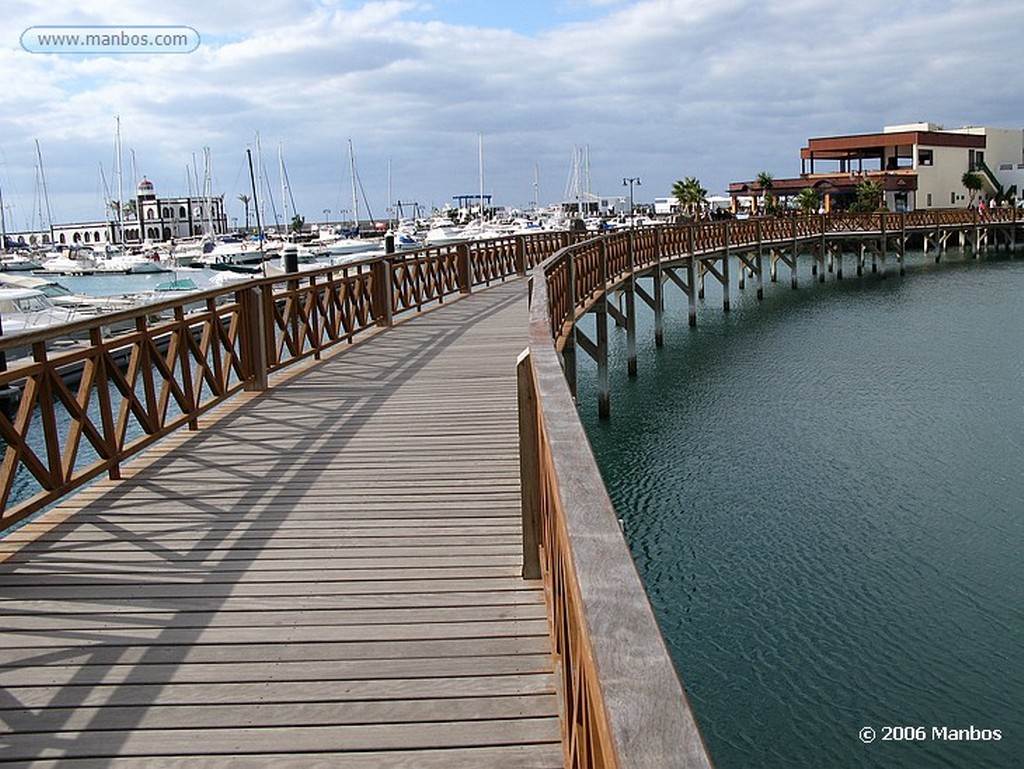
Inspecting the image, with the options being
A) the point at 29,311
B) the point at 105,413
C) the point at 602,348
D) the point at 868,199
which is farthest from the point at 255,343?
the point at 868,199

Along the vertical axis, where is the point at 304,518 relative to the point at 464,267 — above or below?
below

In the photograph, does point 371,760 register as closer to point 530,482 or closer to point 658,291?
point 530,482

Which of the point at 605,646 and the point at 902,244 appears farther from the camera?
the point at 902,244

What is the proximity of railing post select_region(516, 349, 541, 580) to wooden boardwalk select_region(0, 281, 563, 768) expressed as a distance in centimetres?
13

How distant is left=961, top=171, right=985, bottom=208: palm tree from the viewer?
2960 inches

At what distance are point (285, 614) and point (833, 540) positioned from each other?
333 inches

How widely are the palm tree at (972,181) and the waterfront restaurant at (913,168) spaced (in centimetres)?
43

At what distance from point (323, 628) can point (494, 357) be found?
7.63m

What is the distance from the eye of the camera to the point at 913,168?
233 ft

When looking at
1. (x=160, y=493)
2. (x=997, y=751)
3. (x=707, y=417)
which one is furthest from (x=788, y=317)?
(x=160, y=493)

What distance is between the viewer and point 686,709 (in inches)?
53.9

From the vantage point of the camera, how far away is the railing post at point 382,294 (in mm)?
14898

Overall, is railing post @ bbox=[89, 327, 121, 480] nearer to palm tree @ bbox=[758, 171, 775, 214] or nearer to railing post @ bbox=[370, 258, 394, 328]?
railing post @ bbox=[370, 258, 394, 328]

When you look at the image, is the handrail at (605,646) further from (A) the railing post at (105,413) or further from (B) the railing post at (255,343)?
(B) the railing post at (255,343)
